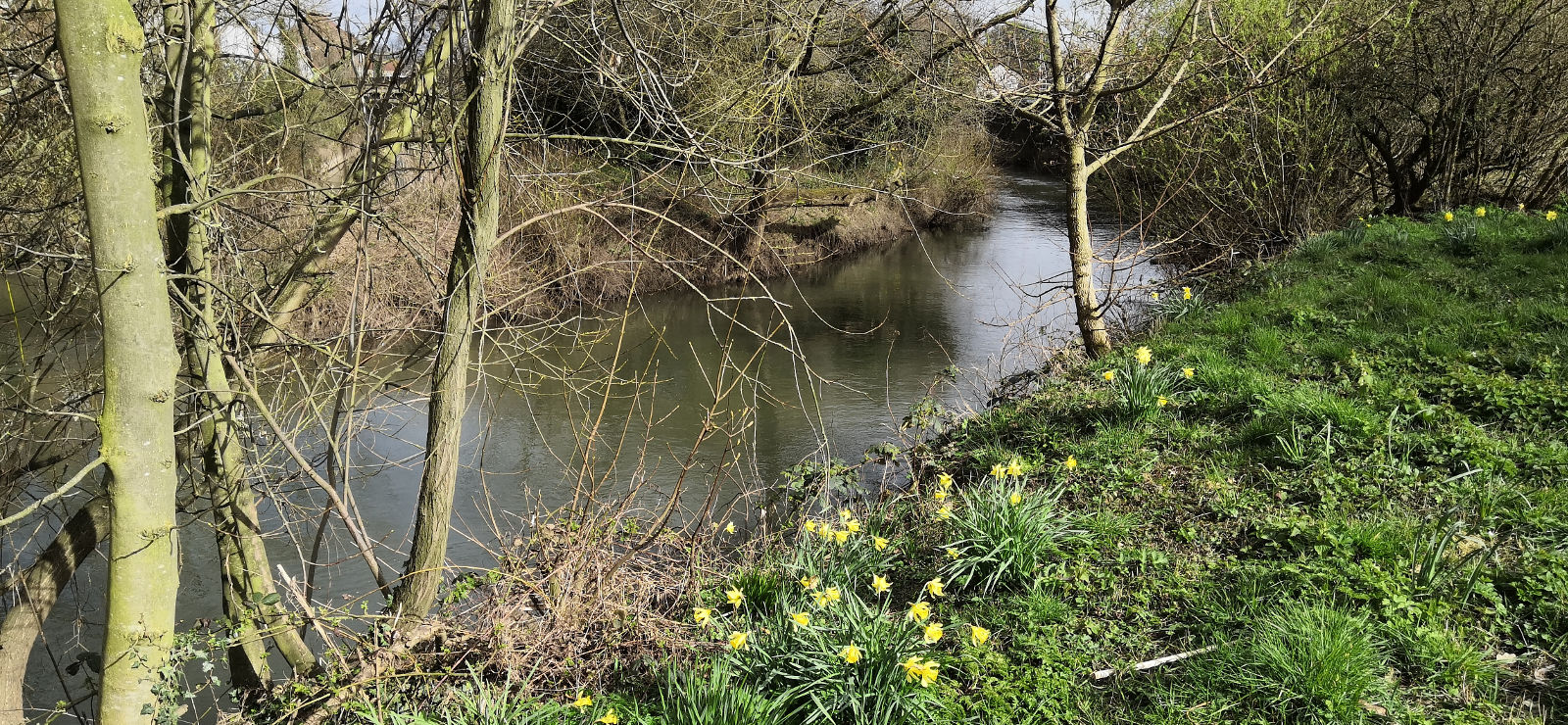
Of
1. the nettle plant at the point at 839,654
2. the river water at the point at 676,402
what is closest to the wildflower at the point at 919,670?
the nettle plant at the point at 839,654

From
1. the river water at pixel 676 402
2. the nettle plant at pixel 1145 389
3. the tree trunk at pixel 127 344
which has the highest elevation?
the tree trunk at pixel 127 344

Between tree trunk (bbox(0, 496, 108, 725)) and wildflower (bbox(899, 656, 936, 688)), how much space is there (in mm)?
3361

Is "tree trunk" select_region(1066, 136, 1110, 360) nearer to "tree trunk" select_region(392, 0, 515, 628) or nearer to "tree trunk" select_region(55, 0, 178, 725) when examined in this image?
"tree trunk" select_region(392, 0, 515, 628)

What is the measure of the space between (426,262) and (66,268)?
1643mm

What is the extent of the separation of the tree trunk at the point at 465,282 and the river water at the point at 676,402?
8.2 inches

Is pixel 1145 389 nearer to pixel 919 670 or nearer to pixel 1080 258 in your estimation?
pixel 1080 258

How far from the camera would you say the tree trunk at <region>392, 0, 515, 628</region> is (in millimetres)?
3205

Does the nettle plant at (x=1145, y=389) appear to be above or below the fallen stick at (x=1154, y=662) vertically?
above

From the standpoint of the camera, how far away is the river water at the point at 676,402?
521cm

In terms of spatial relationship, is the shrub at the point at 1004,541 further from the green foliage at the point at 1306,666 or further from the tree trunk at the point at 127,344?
the tree trunk at the point at 127,344

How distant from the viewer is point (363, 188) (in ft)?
10.9

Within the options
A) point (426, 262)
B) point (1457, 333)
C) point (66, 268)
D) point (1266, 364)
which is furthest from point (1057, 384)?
point (66, 268)

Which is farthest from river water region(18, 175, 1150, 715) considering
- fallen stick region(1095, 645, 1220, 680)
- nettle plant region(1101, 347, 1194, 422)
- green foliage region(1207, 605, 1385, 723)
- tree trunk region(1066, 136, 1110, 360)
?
green foliage region(1207, 605, 1385, 723)

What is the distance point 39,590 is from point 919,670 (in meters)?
3.69
